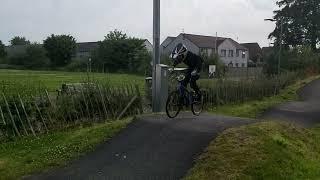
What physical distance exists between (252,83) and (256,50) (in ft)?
320

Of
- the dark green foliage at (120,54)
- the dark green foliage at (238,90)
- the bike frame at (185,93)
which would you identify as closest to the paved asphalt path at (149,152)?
the bike frame at (185,93)

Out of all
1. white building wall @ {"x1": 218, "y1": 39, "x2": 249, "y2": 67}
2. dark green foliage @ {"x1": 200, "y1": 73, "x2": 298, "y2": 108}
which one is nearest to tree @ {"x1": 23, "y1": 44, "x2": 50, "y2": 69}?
white building wall @ {"x1": 218, "y1": 39, "x2": 249, "y2": 67}

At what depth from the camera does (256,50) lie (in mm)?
122750

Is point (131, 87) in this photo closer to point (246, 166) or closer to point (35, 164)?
point (35, 164)

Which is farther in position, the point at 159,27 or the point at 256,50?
the point at 256,50

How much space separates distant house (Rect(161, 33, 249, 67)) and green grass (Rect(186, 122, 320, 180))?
85.6 metres

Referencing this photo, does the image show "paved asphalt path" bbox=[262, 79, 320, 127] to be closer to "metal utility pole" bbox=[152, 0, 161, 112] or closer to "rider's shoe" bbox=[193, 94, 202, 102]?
"rider's shoe" bbox=[193, 94, 202, 102]

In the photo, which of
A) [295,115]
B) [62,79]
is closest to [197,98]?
[295,115]

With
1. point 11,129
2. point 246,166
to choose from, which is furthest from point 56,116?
point 246,166

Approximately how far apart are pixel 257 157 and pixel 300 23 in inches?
2778

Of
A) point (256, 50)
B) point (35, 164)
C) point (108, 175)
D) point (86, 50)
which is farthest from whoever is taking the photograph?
point (256, 50)

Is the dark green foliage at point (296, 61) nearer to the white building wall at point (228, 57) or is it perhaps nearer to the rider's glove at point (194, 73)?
the rider's glove at point (194, 73)

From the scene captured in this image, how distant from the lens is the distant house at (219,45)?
319 feet

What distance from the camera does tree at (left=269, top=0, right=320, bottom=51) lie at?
7544 centimetres
